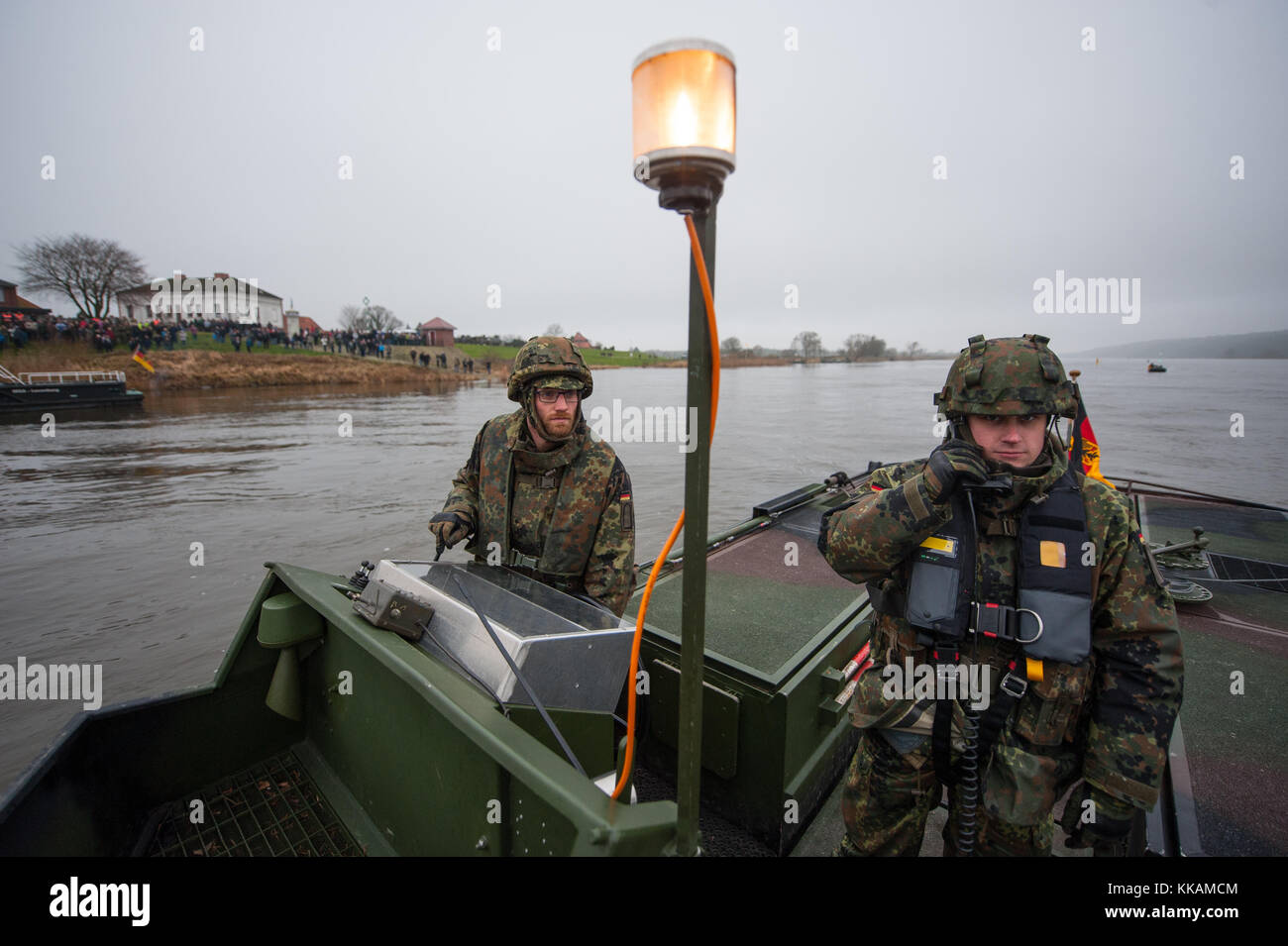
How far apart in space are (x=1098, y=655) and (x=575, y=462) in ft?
7.54

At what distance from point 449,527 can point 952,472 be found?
2301mm

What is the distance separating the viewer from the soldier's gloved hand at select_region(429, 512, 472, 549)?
9.77ft

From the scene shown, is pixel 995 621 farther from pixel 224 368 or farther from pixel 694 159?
pixel 224 368

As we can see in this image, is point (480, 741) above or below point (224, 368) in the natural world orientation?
below

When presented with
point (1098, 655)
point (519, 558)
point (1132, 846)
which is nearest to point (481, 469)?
point (519, 558)

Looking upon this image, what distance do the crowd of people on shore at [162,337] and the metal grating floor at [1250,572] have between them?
43301 mm

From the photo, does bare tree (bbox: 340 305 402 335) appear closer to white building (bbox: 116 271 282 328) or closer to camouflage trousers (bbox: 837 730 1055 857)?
white building (bbox: 116 271 282 328)

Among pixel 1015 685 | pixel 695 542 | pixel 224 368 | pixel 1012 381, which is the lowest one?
pixel 1015 685

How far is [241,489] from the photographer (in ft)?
43.2

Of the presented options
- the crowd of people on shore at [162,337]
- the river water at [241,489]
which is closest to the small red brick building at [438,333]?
the crowd of people on shore at [162,337]

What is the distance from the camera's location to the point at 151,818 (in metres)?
2.55

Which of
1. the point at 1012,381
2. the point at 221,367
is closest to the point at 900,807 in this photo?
the point at 1012,381

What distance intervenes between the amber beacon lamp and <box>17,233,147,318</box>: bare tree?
58.8 m

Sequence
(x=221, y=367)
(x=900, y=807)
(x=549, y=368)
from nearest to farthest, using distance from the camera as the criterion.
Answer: (x=900, y=807)
(x=549, y=368)
(x=221, y=367)
